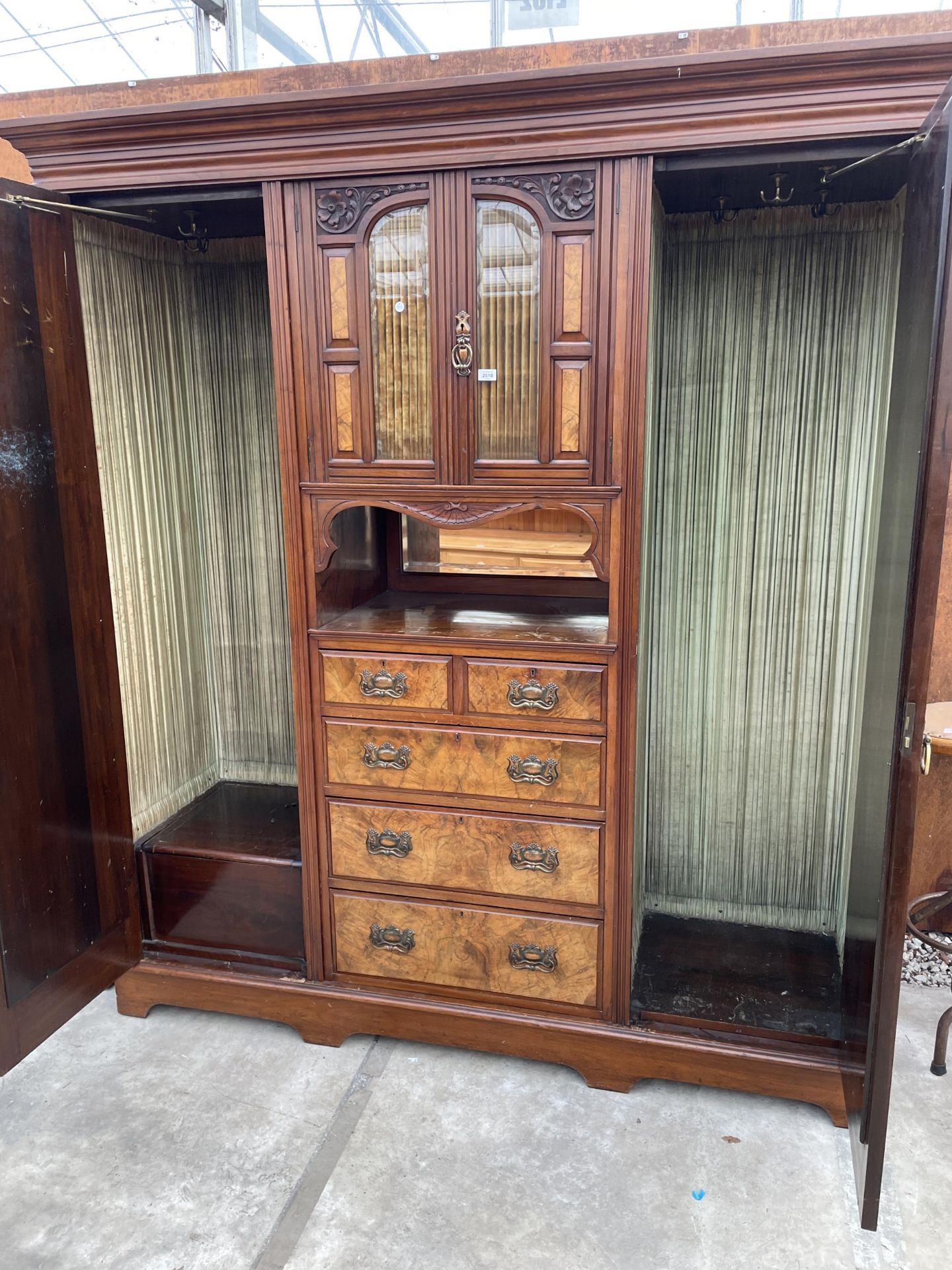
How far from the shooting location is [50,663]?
7.29ft

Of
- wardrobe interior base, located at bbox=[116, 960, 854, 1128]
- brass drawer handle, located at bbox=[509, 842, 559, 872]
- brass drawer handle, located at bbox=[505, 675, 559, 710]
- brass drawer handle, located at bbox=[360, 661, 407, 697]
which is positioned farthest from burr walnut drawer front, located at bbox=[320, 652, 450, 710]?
wardrobe interior base, located at bbox=[116, 960, 854, 1128]

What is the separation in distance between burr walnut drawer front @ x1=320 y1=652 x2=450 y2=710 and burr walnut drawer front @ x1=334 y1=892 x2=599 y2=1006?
524 mm

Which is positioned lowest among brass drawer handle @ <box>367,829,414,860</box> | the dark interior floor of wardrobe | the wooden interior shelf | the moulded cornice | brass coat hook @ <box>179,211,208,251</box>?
the dark interior floor of wardrobe

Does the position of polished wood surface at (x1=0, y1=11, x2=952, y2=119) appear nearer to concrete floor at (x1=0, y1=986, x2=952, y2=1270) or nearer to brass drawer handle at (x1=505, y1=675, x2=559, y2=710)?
brass drawer handle at (x1=505, y1=675, x2=559, y2=710)

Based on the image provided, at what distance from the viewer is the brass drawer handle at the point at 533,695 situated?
2115mm

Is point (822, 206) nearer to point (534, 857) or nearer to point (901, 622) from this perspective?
point (901, 622)

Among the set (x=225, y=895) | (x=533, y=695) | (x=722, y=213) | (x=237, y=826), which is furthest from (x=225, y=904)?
(x=722, y=213)

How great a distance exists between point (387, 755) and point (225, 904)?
0.69m

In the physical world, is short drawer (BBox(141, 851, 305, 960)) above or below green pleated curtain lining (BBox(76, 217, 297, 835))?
below

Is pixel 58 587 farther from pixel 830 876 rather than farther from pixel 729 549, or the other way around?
pixel 830 876

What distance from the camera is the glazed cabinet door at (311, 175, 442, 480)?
203 cm

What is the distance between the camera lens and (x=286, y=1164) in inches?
79.2

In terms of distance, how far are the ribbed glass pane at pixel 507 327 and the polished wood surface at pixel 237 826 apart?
4.07ft

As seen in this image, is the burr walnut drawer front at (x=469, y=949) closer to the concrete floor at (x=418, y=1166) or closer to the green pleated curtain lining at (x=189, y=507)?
the concrete floor at (x=418, y=1166)
